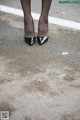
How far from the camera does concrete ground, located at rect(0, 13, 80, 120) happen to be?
341cm

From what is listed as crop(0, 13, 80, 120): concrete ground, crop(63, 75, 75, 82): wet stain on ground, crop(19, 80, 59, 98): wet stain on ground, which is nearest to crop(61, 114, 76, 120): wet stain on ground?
crop(0, 13, 80, 120): concrete ground

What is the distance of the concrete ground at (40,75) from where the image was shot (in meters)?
3.41

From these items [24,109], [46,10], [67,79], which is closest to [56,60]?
[67,79]

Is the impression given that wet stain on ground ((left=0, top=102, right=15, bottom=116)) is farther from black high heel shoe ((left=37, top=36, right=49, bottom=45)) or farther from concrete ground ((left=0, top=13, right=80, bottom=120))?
black high heel shoe ((left=37, top=36, right=49, bottom=45))

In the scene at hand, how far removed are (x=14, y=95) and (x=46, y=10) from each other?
57.7 inches

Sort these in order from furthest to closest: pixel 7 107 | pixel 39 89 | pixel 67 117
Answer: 1. pixel 39 89
2. pixel 7 107
3. pixel 67 117

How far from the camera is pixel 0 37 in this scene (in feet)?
15.9

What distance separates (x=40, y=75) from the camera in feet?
13.0

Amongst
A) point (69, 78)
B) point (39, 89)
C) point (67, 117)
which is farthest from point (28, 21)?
point (67, 117)

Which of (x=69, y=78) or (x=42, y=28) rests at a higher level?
(x=42, y=28)

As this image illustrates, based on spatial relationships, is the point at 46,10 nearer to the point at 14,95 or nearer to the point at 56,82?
the point at 56,82

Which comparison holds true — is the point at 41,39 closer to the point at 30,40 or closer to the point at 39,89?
the point at 30,40

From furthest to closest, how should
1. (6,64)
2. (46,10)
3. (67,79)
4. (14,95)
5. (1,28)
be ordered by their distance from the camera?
(1,28) → (46,10) → (6,64) → (67,79) → (14,95)

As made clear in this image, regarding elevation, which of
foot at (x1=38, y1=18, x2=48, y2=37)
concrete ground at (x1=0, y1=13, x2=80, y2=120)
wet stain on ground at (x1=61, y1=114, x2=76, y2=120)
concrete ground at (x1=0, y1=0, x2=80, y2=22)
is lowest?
concrete ground at (x1=0, y1=0, x2=80, y2=22)
